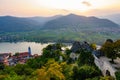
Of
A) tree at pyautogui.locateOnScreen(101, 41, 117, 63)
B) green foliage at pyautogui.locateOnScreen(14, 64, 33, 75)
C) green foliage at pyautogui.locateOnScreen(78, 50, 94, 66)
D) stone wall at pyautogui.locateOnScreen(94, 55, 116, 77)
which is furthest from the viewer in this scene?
green foliage at pyautogui.locateOnScreen(14, 64, 33, 75)

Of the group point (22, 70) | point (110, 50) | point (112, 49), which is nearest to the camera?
point (112, 49)

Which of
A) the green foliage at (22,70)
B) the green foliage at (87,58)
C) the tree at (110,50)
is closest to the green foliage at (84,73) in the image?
the tree at (110,50)

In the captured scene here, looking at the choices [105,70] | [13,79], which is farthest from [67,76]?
[13,79]

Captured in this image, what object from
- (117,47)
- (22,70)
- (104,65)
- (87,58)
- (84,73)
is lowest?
(22,70)

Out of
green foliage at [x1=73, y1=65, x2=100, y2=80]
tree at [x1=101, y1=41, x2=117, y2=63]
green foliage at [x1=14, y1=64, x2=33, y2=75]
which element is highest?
tree at [x1=101, y1=41, x2=117, y2=63]

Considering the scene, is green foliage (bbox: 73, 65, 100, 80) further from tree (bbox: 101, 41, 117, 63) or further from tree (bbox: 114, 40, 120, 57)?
tree (bbox: 114, 40, 120, 57)

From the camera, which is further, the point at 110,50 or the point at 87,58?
the point at 87,58

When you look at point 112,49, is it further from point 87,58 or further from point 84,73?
point 84,73

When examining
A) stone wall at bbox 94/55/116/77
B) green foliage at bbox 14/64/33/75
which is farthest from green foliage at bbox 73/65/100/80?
green foliage at bbox 14/64/33/75

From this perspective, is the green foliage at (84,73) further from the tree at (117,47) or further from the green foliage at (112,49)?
the tree at (117,47)

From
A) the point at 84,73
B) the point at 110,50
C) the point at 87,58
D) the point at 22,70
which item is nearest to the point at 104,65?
the point at 110,50

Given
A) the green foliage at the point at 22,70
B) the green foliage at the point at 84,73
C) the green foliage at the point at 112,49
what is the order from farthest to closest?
the green foliage at the point at 22,70
the green foliage at the point at 112,49
the green foliage at the point at 84,73
